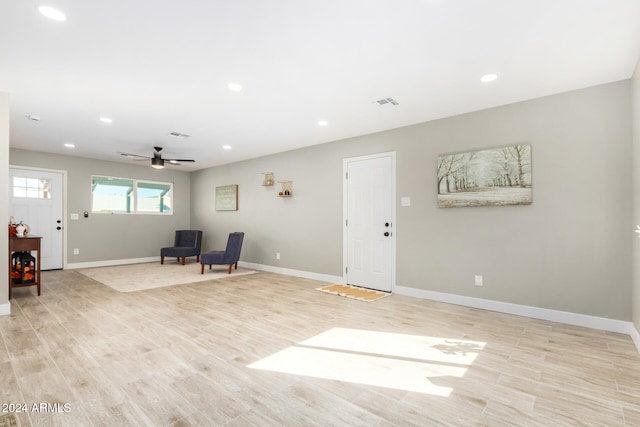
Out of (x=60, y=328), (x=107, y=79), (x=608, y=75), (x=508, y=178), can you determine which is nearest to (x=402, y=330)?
(x=508, y=178)

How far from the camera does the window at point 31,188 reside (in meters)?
6.21

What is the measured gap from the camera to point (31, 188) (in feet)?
20.9

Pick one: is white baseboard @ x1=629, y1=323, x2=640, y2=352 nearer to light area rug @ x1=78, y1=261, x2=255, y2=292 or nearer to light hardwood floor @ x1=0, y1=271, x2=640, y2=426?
light hardwood floor @ x1=0, y1=271, x2=640, y2=426

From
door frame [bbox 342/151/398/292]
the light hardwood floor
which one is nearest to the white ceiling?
door frame [bbox 342/151/398/292]

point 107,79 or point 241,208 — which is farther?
point 241,208

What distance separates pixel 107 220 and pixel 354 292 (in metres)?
6.27

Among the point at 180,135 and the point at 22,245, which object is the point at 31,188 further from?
the point at 180,135

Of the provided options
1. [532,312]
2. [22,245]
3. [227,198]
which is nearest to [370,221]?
[532,312]

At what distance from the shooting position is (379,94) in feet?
11.4

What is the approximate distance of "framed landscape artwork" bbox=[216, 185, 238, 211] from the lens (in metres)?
7.40

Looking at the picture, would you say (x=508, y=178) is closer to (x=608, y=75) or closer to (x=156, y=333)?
(x=608, y=75)

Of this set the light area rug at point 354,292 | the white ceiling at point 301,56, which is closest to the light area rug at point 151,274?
the light area rug at point 354,292

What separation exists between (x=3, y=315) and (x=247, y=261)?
161 inches

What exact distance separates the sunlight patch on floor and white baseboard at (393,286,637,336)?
119cm
